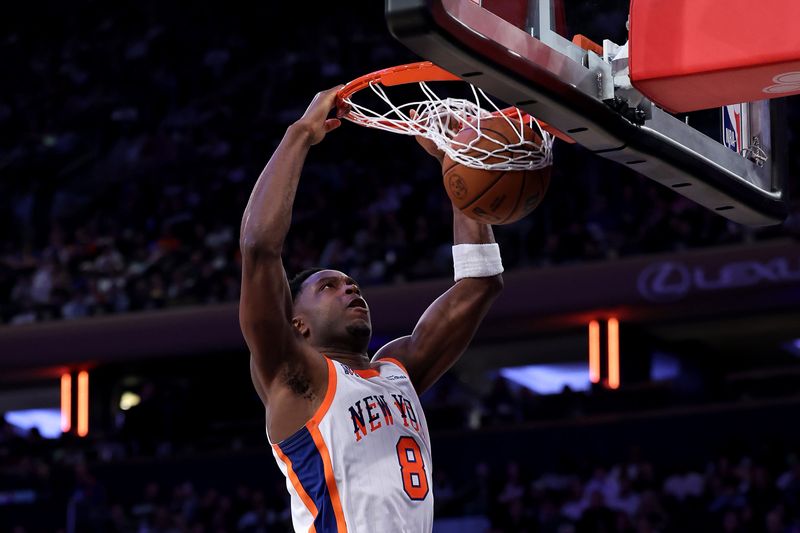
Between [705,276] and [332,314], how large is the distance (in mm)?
8927

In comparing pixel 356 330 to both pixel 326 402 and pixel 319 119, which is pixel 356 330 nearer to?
pixel 326 402

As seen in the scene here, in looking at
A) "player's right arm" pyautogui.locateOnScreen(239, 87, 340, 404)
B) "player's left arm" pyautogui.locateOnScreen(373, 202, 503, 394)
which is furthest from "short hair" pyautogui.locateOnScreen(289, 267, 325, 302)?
"player's right arm" pyautogui.locateOnScreen(239, 87, 340, 404)

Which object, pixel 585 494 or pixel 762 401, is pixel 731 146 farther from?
pixel 762 401

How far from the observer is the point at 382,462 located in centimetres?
391

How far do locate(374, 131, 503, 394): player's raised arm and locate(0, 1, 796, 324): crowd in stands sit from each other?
8291 millimetres

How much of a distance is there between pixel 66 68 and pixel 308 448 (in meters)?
15.7

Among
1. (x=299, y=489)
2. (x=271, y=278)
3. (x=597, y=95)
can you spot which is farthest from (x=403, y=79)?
(x=299, y=489)

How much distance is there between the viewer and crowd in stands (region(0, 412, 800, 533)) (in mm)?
10797

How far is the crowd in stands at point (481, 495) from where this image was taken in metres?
10.8

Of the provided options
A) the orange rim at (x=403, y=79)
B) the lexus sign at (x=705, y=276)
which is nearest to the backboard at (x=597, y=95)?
the orange rim at (x=403, y=79)

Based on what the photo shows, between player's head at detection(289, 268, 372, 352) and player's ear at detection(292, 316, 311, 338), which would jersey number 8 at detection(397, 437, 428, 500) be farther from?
player's ear at detection(292, 316, 311, 338)

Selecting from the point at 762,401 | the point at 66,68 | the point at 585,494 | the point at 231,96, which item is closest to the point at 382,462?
the point at 585,494

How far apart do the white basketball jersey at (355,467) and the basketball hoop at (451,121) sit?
788 millimetres

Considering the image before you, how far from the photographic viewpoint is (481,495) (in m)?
12.2
